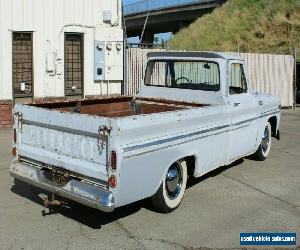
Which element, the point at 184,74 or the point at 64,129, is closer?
the point at 64,129

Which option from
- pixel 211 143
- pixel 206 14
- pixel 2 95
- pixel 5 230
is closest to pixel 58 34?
pixel 2 95

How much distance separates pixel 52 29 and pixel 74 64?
3.83 feet

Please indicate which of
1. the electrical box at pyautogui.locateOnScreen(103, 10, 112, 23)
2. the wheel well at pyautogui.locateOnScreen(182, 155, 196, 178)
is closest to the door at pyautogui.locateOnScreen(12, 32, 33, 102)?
the electrical box at pyautogui.locateOnScreen(103, 10, 112, 23)

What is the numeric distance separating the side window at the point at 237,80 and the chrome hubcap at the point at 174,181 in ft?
6.36

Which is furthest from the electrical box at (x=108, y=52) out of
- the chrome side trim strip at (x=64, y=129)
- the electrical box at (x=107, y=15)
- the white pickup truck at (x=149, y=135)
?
the chrome side trim strip at (x=64, y=129)

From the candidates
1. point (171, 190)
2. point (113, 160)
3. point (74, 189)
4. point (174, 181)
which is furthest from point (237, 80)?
point (74, 189)

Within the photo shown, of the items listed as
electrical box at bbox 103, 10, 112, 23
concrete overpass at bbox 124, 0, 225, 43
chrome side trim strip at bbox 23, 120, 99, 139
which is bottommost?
chrome side trim strip at bbox 23, 120, 99, 139

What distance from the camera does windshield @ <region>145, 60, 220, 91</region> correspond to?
7.64 m

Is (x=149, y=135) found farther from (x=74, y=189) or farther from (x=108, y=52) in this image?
(x=108, y=52)

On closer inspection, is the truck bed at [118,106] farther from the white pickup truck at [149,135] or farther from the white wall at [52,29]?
the white wall at [52,29]

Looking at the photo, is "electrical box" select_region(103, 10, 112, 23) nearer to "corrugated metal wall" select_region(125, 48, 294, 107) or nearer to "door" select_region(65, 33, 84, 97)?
"door" select_region(65, 33, 84, 97)

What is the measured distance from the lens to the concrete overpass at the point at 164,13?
54.3 m

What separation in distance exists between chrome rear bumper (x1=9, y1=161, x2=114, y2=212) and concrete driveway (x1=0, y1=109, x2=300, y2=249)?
405mm

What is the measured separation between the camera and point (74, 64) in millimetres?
13438
